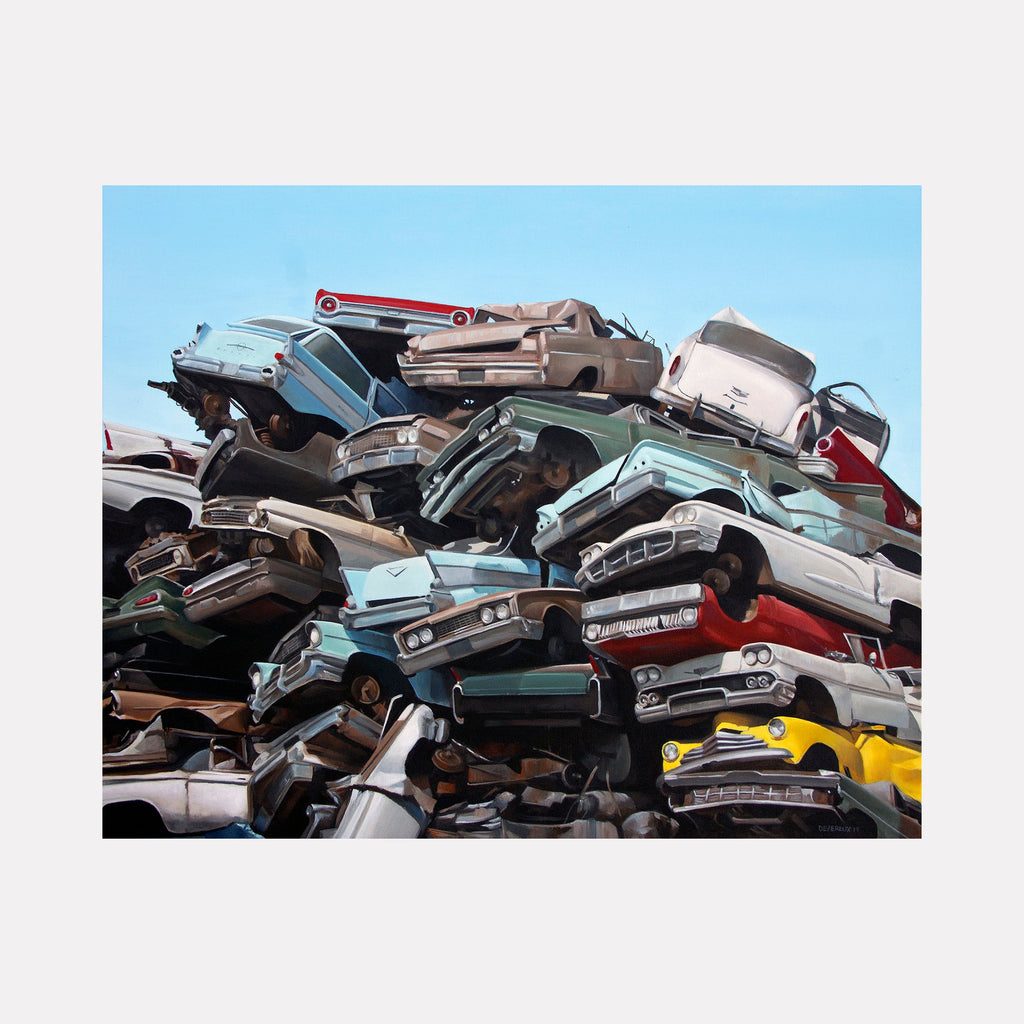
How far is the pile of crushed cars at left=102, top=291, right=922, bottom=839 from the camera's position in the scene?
6.13 m

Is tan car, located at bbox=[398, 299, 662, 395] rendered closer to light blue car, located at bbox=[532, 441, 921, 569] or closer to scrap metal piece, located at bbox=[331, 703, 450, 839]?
light blue car, located at bbox=[532, 441, 921, 569]

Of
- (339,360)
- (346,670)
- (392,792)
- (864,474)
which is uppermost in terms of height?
(339,360)

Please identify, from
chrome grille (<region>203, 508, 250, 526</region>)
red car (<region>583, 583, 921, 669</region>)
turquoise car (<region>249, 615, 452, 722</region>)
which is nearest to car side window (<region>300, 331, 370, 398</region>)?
chrome grille (<region>203, 508, 250, 526</region>)

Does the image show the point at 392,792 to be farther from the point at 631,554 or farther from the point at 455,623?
the point at 631,554

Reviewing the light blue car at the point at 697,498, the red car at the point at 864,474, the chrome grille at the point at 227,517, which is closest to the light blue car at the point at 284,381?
the chrome grille at the point at 227,517

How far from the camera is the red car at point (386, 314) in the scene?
7441 mm

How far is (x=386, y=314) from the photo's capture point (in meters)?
7.62

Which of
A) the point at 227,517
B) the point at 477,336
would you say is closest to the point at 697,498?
the point at 477,336

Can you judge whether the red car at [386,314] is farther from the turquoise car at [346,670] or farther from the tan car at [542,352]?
the turquoise car at [346,670]

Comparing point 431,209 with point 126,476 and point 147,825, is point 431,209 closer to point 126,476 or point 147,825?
point 126,476

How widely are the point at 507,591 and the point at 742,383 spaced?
2.08m

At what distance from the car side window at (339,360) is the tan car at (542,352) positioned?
0.65 m

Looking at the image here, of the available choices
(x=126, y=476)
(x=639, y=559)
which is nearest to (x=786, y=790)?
(x=639, y=559)

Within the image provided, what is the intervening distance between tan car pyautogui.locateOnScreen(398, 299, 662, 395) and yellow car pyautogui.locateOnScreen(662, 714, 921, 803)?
2505mm
